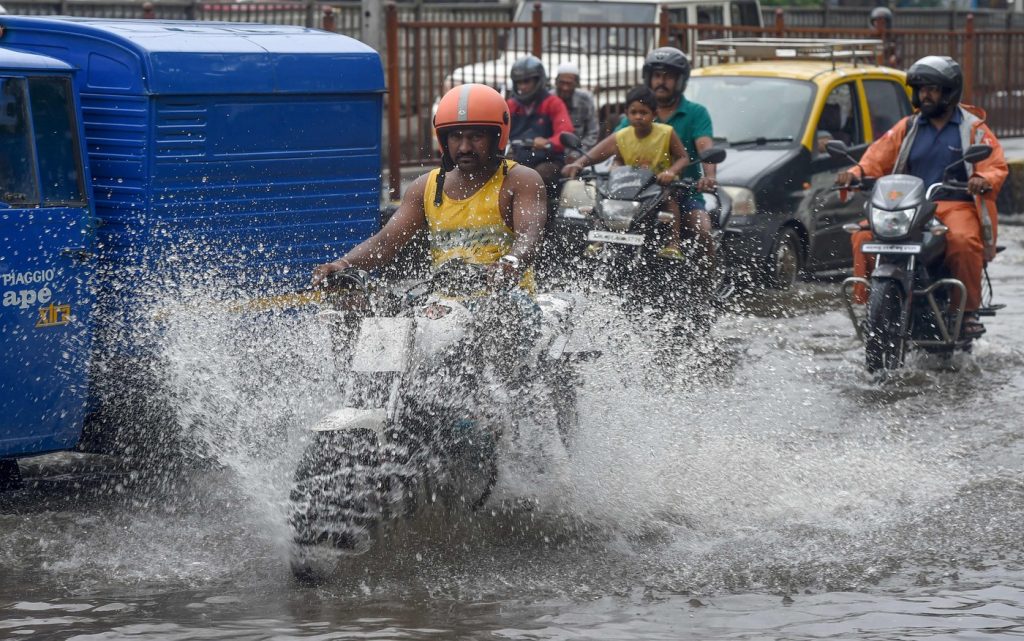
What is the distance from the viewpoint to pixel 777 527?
579 centimetres

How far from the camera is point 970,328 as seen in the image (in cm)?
918

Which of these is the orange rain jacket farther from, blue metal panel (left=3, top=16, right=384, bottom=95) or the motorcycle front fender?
blue metal panel (left=3, top=16, right=384, bottom=95)

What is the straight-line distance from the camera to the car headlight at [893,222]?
871cm

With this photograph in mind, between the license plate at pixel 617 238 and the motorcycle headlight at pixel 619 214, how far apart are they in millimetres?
153

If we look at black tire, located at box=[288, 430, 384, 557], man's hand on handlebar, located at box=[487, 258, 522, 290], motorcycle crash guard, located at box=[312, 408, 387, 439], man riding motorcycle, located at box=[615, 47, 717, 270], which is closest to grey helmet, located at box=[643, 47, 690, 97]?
man riding motorcycle, located at box=[615, 47, 717, 270]

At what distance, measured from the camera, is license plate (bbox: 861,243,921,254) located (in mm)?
8648

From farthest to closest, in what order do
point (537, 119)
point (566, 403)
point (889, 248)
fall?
point (537, 119), point (889, 248), point (566, 403)

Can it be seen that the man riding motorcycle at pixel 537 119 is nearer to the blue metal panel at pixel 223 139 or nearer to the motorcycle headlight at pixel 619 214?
the motorcycle headlight at pixel 619 214

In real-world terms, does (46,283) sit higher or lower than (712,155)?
lower

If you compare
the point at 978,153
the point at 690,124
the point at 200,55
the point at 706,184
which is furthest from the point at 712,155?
the point at 200,55

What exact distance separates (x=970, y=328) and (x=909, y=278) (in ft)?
2.56

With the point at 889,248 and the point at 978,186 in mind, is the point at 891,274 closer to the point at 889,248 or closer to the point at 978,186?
the point at 889,248

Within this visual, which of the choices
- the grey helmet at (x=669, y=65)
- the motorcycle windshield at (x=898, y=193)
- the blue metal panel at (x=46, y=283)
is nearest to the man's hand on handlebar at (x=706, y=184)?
the grey helmet at (x=669, y=65)

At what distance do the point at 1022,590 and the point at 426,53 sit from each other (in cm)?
1072
